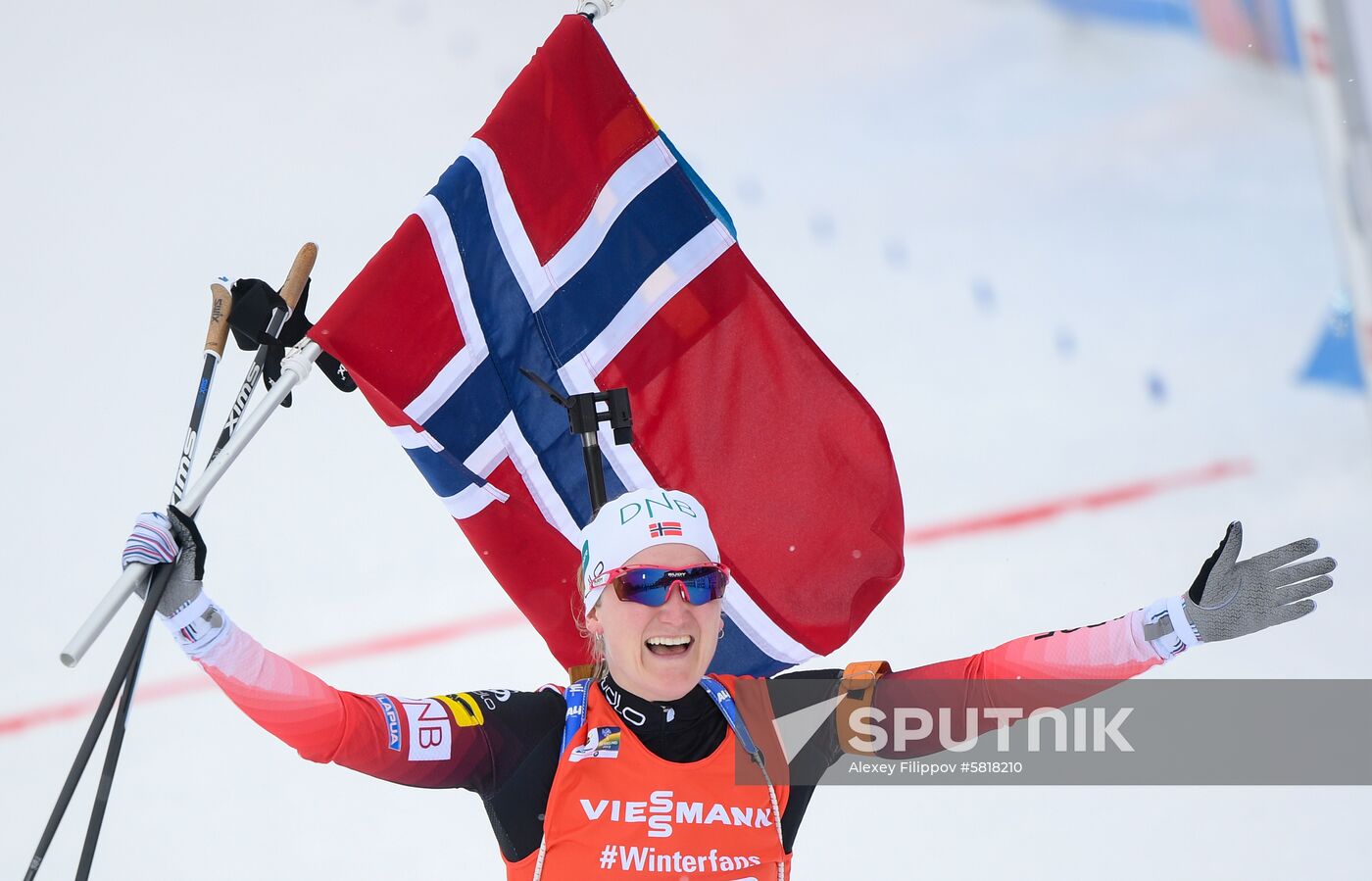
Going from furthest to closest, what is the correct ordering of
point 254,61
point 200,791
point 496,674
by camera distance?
point 254,61 < point 496,674 < point 200,791

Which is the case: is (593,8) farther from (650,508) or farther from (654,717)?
(654,717)

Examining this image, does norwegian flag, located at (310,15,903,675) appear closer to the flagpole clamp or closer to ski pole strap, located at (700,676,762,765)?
the flagpole clamp

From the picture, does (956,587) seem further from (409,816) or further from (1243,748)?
(409,816)

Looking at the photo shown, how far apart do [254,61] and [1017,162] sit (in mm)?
3771

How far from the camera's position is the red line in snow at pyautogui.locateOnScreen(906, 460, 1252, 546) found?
6070mm

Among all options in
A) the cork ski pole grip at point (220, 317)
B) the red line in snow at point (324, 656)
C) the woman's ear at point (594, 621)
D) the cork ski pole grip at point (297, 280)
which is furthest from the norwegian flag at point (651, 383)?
the red line in snow at point (324, 656)

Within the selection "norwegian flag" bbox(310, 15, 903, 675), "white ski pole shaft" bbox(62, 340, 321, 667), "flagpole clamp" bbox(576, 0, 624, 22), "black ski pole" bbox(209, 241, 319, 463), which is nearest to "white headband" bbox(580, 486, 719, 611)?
"norwegian flag" bbox(310, 15, 903, 675)

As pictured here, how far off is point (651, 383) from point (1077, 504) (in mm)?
2656

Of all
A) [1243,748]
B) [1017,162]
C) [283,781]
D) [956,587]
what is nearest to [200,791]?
[283,781]

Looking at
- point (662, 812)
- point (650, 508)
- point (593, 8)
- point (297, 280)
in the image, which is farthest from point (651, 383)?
point (662, 812)

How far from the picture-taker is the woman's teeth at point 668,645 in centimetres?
335

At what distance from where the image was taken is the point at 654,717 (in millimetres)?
3436

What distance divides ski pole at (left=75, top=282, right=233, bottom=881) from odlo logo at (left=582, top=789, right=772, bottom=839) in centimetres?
101

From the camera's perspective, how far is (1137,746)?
512 cm
